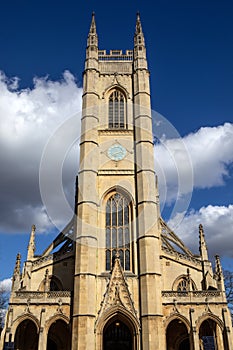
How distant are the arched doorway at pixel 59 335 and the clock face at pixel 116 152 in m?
13.7

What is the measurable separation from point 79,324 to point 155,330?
197 inches

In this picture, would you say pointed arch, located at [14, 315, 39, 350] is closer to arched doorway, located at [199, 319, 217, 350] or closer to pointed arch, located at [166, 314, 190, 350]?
pointed arch, located at [166, 314, 190, 350]

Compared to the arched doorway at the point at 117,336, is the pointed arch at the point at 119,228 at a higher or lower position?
higher

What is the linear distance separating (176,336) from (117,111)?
64.8ft

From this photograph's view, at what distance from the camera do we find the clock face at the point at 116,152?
31.9 m

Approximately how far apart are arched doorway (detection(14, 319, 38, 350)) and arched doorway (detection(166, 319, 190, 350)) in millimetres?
9985

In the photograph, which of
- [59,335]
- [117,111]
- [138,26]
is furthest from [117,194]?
[138,26]

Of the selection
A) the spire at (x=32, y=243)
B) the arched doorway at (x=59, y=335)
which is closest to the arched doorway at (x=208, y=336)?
the arched doorway at (x=59, y=335)

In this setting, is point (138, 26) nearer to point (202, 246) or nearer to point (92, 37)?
point (92, 37)

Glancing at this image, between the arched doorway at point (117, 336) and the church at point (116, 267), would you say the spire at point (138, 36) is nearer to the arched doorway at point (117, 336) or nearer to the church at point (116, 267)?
the church at point (116, 267)

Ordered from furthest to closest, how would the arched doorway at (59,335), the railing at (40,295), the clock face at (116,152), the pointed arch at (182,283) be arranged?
the clock face at (116,152) < the pointed arch at (182,283) < the arched doorway at (59,335) < the railing at (40,295)

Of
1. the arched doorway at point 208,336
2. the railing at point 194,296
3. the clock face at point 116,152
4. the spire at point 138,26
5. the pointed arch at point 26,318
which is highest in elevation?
the spire at point 138,26

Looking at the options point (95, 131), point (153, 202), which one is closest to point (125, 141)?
point (95, 131)

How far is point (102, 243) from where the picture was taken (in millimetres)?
28531
